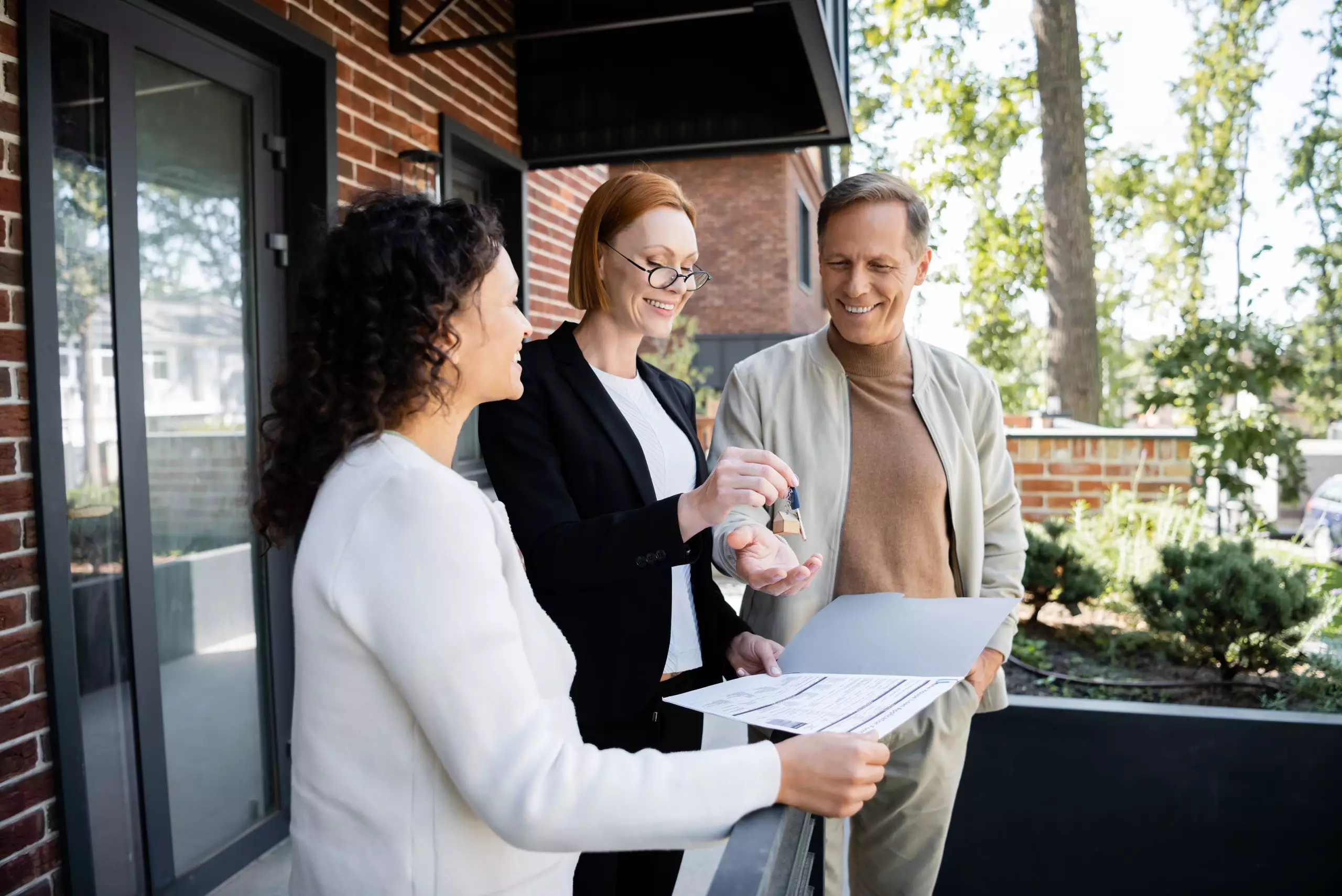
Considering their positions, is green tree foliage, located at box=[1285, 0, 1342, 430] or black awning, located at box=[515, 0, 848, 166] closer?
black awning, located at box=[515, 0, 848, 166]

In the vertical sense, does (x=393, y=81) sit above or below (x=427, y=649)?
above

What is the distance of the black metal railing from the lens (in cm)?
82

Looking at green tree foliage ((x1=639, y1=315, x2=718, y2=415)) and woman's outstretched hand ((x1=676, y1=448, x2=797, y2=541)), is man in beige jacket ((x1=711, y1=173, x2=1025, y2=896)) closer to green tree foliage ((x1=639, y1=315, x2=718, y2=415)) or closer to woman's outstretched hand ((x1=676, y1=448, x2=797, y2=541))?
woman's outstretched hand ((x1=676, y1=448, x2=797, y2=541))

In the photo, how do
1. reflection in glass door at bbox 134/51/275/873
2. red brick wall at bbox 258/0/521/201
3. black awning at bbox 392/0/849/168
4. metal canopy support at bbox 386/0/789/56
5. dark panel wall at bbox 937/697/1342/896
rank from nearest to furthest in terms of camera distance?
Result: reflection in glass door at bbox 134/51/275/873
dark panel wall at bbox 937/697/1342/896
red brick wall at bbox 258/0/521/201
metal canopy support at bbox 386/0/789/56
black awning at bbox 392/0/849/168

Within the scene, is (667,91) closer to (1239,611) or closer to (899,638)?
(1239,611)

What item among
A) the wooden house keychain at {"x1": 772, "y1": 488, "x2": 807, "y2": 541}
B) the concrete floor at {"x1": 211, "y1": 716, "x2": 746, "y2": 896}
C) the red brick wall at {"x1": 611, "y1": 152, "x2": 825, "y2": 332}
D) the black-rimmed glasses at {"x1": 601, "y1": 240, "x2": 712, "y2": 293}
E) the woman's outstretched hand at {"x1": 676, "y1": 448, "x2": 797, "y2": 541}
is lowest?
the concrete floor at {"x1": 211, "y1": 716, "x2": 746, "y2": 896}

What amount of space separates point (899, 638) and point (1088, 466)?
448 centimetres

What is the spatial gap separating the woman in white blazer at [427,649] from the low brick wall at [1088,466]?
474cm

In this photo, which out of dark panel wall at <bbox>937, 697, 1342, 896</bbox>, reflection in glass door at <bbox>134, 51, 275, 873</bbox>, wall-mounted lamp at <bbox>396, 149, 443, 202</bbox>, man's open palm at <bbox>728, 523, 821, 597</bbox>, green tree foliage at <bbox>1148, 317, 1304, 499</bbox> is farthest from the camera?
green tree foliage at <bbox>1148, 317, 1304, 499</bbox>

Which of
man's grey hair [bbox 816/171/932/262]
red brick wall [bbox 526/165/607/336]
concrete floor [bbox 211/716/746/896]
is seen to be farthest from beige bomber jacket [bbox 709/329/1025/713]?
red brick wall [bbox 526/165/607/336]

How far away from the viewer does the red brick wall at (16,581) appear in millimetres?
2182

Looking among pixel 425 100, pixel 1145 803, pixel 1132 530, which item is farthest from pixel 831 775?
pixel 1132 530

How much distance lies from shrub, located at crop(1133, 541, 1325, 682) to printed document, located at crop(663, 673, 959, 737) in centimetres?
272

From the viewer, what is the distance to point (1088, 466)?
212 inches
